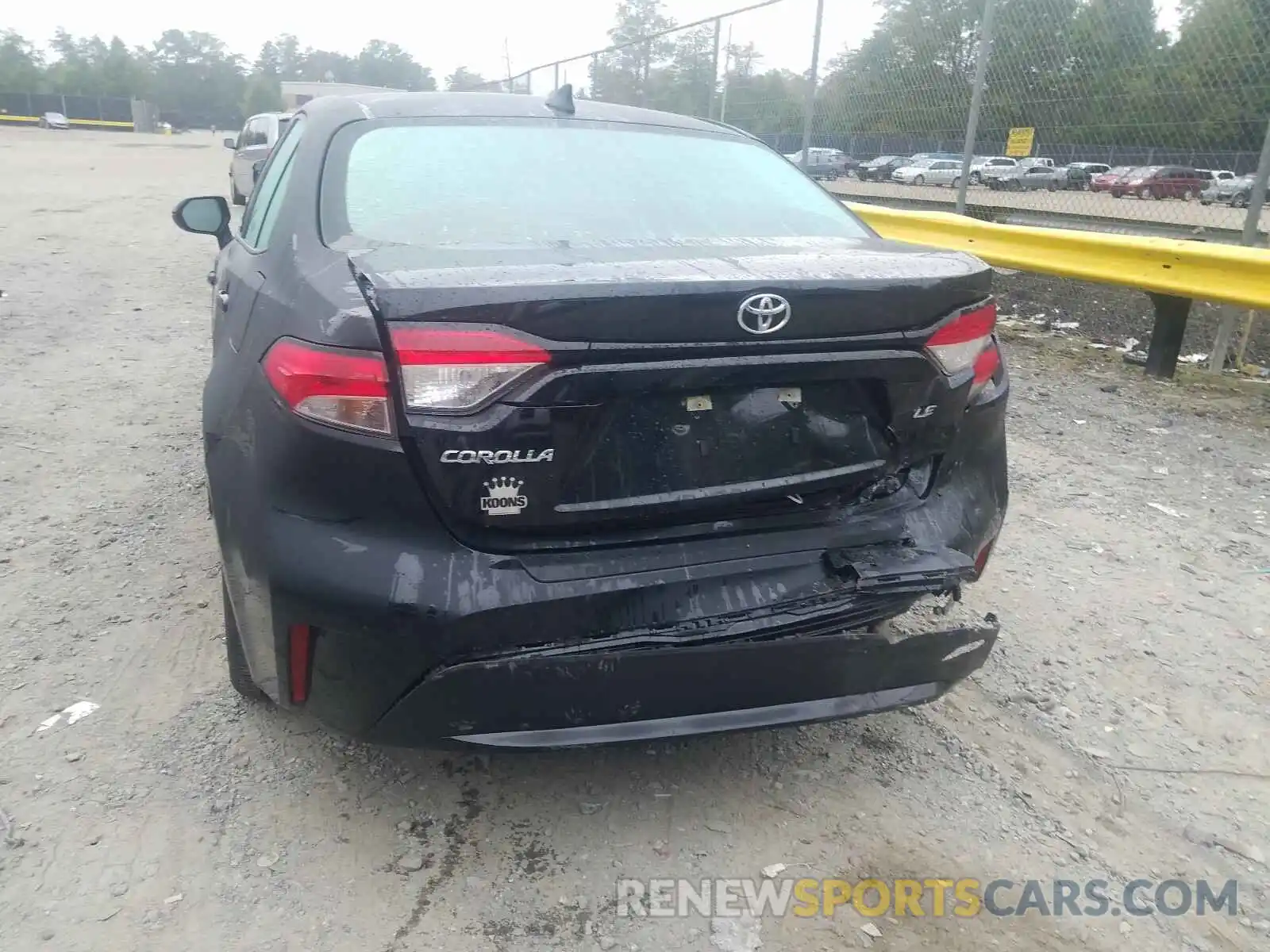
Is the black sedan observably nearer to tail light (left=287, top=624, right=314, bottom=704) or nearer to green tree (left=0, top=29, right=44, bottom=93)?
tail light (left=287, top=624, right=314, bottom=704)

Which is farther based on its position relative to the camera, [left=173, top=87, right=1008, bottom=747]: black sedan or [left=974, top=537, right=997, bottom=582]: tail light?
[left=974, top=537, right=997, bottom=582]: tail light

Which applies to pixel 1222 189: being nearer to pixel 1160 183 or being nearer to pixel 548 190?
pixel 1160 183

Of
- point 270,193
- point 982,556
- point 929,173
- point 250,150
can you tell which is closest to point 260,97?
point 250,150

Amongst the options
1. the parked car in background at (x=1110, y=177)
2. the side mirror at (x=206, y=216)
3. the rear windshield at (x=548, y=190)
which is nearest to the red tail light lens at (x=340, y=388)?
the rear windshield at (x=548, y=190)

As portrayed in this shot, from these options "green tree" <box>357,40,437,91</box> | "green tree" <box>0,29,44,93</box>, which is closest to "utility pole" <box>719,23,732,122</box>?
"green tree" <box>0,29,44,93</box>

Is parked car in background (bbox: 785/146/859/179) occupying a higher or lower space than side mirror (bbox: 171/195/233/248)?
higher

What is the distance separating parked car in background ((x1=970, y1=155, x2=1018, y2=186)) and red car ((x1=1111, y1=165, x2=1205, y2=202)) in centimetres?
97

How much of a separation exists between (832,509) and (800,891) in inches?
33.7

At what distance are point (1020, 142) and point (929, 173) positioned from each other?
3.59 feet

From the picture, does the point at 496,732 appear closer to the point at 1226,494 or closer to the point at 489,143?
the point at 489,143

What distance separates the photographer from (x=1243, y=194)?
623 cm

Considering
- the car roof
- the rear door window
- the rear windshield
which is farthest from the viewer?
the car roof

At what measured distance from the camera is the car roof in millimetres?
2928

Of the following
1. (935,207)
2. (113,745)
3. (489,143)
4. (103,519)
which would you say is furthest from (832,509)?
(935,207)
